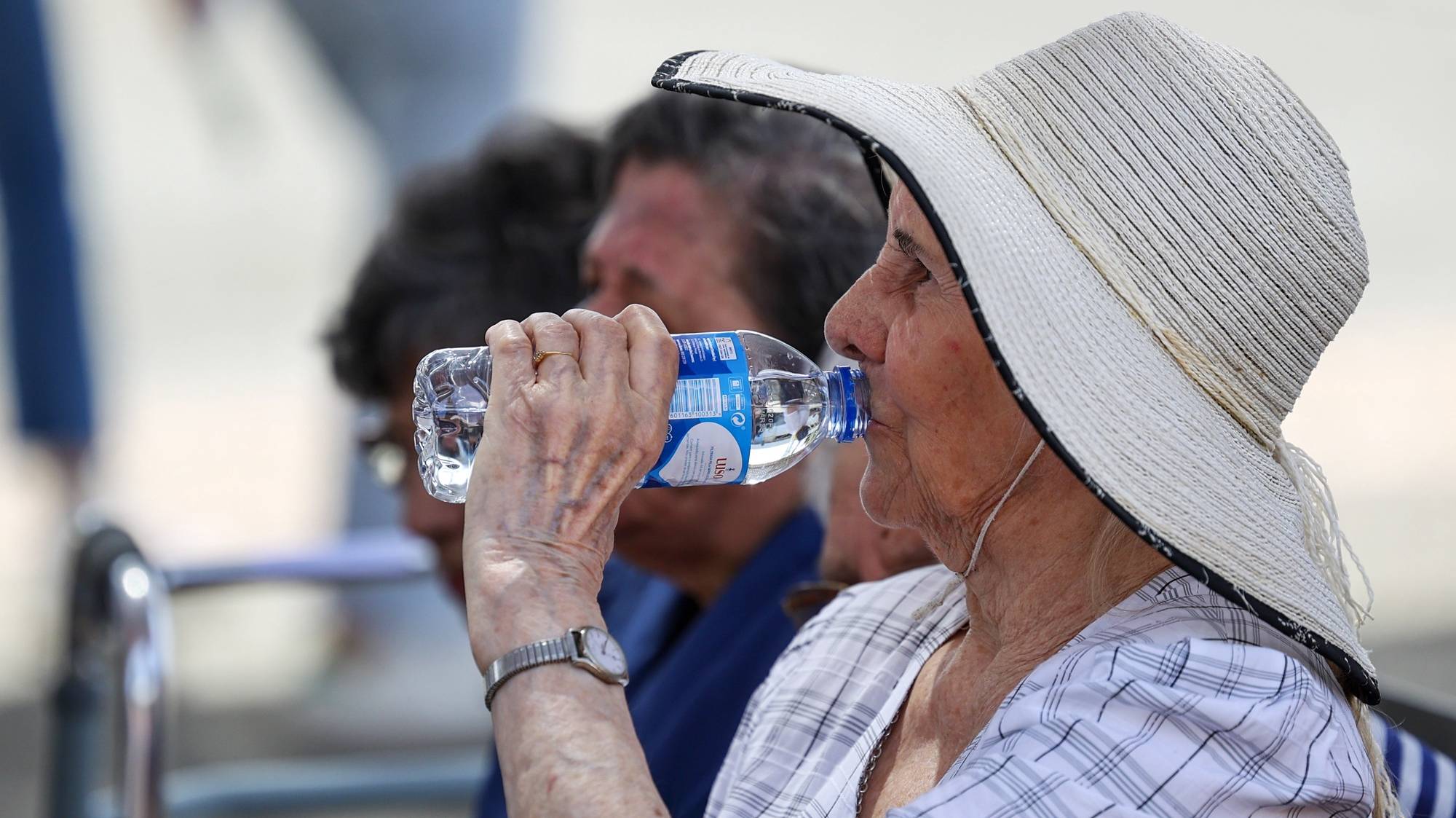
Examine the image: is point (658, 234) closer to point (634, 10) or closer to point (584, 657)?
point (584, 657)

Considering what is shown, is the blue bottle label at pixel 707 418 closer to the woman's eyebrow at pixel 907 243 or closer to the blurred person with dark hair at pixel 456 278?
the woman's eyebrow at pixel 907 243

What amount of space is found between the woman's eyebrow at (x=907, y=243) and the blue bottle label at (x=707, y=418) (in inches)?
7.7

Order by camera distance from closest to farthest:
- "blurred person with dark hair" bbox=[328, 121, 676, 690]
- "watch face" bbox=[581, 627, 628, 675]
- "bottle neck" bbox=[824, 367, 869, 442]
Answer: "watch face" bbox=[581, 627, 628, 675] → "bottle neck" bbox=[824, 367, 869, 442] → "blurred person with dark hair" bbox=[328, 121, 676, 690]

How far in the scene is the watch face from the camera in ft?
4.08

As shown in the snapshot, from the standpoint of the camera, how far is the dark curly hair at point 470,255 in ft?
9.12

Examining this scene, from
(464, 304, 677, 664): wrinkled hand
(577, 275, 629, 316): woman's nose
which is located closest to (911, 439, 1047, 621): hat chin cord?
(464, 304, 677, 664): wrinkled hand

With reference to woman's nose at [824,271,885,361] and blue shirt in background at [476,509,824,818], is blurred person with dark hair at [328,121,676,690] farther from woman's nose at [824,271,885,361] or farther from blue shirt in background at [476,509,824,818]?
woman's nose at [824,271,885,361]

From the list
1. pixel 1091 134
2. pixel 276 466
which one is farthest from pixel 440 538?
pixel 276 466

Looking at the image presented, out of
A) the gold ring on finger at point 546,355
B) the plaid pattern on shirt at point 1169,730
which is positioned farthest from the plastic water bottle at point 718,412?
the plaid pattern on shirt at point 1169,730

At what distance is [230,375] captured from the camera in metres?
8.81

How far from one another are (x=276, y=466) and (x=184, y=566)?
187 inches

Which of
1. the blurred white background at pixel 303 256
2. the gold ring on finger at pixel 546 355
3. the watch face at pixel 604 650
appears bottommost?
the blurred white background at pixel 303 256

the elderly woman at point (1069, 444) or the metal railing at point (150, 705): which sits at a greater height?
the elderly woman at point (1069, 444)

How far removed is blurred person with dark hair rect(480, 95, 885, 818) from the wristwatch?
2.90ft
